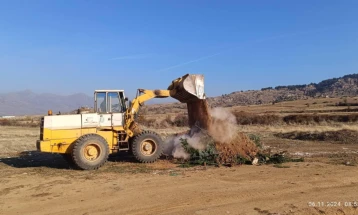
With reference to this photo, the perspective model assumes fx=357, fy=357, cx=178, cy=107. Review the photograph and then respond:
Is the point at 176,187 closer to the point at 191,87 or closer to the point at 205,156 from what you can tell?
the point at 205,156

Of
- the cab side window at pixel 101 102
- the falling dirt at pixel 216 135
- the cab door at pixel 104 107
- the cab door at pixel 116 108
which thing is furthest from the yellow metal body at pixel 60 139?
the falling dirt at pixel 216 135

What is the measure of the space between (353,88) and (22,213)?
14061cm

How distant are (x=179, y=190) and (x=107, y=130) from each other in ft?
16.8

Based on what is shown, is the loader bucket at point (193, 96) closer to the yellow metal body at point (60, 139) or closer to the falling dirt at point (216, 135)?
the falling dirt at point (216, 135)

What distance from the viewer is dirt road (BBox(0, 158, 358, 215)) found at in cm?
779

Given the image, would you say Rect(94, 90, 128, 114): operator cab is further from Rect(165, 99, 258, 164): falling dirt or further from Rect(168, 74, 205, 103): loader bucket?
Rect(165, 99, 258, 164): falling dirt

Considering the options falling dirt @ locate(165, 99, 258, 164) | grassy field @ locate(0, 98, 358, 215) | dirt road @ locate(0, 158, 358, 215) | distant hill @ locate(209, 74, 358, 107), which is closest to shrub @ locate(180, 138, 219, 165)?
falling dirt @ locate(165, 99, 258, 164)

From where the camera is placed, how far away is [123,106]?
13.8 meters

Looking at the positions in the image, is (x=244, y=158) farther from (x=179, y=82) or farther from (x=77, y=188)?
(x=77, y=188)

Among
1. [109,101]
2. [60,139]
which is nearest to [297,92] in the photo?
[109,101]

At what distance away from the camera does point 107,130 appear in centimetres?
1337

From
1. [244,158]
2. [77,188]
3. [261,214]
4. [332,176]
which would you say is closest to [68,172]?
[77,188]

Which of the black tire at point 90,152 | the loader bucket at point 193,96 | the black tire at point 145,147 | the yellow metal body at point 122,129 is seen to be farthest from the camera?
the loader bucket at point 193,96

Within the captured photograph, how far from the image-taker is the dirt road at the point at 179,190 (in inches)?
307
